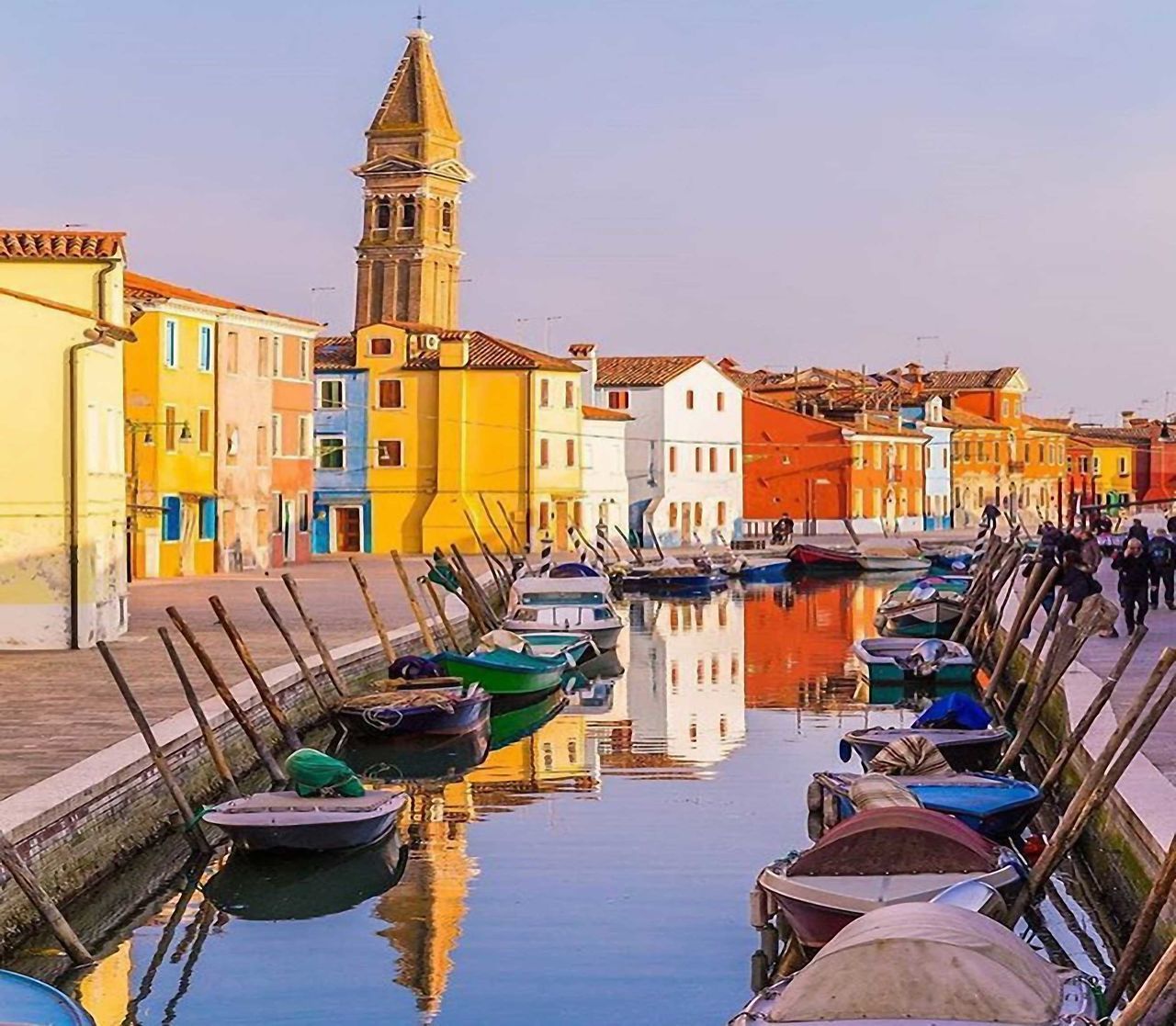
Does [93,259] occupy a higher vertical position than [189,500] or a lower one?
higher

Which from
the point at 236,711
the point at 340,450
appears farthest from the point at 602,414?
the point at 236,711

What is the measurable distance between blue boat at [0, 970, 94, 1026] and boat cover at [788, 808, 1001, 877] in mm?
4859

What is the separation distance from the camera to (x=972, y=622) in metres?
38.4

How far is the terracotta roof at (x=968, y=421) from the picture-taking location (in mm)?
101281

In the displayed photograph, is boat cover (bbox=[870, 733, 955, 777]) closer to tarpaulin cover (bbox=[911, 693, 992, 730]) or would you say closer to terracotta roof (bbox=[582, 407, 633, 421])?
tarpaulin cover (bbox=[911, 693, 992, 730])

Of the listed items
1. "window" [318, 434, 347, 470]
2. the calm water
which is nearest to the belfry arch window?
"window" [318, 434, 347, 470]

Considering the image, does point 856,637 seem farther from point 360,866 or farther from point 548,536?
point 360,866

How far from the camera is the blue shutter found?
158 ft

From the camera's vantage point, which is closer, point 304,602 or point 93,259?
point 93,259

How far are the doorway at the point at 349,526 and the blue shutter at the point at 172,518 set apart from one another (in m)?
16.8

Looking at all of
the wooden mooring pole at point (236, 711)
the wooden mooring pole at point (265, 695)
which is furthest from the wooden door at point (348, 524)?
the wooden mooring pole at point (236, 711)

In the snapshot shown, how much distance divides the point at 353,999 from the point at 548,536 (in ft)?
173

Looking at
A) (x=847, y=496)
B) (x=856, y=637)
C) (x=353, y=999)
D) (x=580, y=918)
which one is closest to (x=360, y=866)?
(x=580, y=918)

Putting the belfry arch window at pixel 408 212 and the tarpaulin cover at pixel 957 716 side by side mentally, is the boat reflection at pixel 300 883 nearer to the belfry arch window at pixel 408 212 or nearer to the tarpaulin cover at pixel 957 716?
the tarpaulin cover at pixel 957 716
